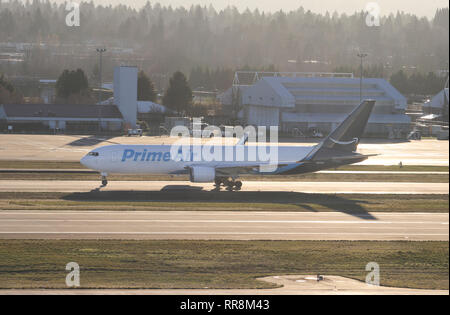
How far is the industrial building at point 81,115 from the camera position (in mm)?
117562

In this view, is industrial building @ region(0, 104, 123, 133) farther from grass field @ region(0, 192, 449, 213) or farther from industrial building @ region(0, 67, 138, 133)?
grass field @ region(0, 192, 449, 213)

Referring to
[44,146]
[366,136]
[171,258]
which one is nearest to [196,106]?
[366,136]

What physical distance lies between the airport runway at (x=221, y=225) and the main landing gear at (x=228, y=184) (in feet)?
→ 37.8

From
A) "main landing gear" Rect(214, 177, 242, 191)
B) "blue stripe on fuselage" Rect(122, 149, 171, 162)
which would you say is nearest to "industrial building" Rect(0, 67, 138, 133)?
"blue stripe on fuselage" Rect(122, 149, 171, 162)

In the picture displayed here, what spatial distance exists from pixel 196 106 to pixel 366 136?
58.0 metres

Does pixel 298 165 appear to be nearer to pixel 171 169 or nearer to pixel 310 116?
pixel 171 169

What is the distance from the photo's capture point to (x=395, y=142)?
347 ft

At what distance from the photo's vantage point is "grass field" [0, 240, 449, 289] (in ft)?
82.2

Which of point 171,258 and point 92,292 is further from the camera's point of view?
point 171,258

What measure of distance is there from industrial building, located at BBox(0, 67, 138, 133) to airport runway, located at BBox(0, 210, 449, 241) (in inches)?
3192

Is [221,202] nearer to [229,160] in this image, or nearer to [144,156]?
[229,160]

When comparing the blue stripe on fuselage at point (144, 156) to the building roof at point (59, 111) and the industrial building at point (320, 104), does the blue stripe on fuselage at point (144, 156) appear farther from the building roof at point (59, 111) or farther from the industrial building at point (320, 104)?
the industrial building at point (320, 104)

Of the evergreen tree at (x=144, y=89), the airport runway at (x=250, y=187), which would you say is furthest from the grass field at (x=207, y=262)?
the evergreen tree at (x=144, y=89)

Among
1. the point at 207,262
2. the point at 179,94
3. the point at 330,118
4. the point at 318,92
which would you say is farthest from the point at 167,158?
the point at 179,94
